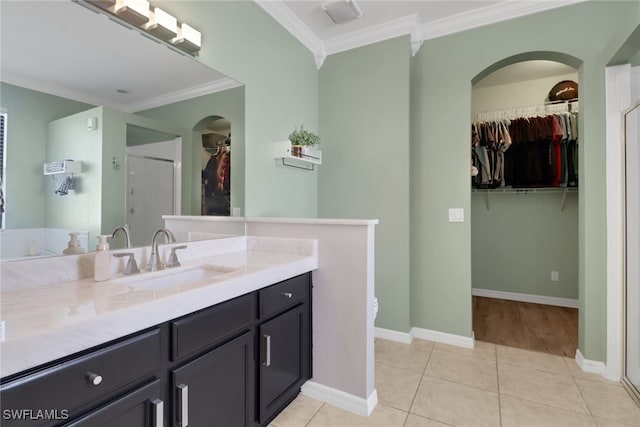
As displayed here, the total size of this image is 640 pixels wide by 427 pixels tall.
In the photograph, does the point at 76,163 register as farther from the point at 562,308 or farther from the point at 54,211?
the point at 562,308

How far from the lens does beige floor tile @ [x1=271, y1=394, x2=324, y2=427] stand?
1.67 meters

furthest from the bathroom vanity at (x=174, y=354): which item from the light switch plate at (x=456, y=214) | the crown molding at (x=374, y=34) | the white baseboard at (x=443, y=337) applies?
the crown molding at (x=374, y=34)

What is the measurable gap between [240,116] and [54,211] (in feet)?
4.16

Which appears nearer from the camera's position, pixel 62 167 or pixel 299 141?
pixel 62 167

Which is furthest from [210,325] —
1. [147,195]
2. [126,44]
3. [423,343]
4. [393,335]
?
[423,343]

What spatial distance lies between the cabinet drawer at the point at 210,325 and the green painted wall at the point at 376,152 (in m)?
1.64

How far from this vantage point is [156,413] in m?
0.99

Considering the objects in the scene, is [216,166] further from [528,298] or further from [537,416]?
[528,298]

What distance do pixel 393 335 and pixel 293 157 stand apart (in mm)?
1790

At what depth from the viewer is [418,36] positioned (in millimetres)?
2719

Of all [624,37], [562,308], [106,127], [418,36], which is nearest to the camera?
[106,127]

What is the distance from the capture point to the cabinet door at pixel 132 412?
85cm

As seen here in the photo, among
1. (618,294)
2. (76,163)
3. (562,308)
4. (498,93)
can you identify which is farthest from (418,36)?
(562,308)

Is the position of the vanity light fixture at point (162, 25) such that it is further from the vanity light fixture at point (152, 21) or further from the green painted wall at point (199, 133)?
the green painted wall at point (199, 133)
